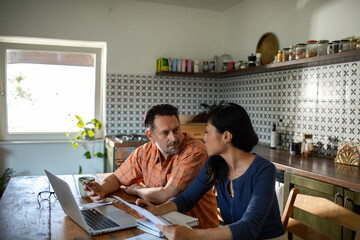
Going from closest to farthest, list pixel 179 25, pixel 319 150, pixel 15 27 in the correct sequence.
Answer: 1. pixel 319 150
2. pixel 15 27
3. pixel 179 25

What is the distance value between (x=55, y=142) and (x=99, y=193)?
2.55m

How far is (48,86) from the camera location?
435 centimetres

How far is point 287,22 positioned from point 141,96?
1.98 m

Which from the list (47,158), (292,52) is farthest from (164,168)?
(47,158)

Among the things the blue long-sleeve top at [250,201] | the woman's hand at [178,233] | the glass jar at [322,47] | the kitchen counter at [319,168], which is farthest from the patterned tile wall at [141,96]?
the woman's hand at [178,233]

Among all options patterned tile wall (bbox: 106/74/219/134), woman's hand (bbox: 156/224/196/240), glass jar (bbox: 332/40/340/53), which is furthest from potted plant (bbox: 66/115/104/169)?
woman's hand (bbox: 156/224/196/240)

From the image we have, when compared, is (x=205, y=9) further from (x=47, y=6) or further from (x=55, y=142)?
(x=55, y=142)

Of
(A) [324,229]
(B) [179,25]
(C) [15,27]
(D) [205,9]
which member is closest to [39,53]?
(C) [15,27]

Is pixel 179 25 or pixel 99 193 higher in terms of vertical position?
pixel 179 25

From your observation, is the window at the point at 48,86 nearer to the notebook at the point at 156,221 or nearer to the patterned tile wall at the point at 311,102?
the patterned tile wall at the point at 311,102

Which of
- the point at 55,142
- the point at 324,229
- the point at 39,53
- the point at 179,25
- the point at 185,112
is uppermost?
the point at 179,25

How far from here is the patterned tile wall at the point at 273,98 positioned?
116 inches

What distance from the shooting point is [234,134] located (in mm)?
1555

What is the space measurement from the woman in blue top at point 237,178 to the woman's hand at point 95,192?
0.96ft
